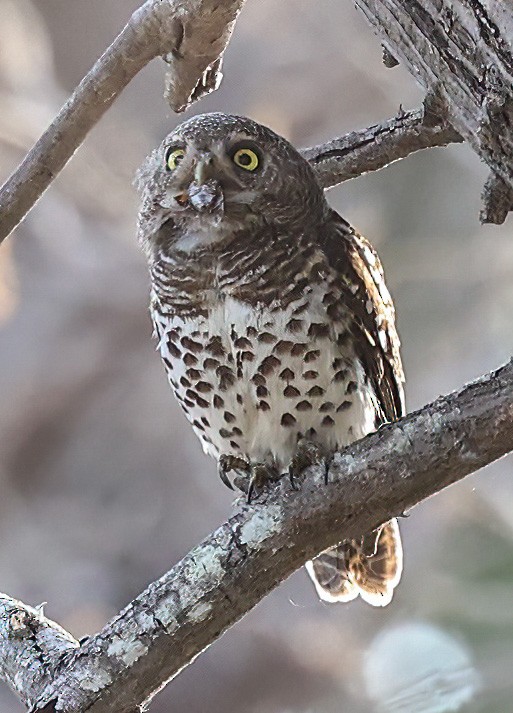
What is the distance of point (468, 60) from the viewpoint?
4.92 ft

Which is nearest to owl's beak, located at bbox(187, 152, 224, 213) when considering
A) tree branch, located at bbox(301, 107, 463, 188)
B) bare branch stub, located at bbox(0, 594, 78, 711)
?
tree branch, located at bbox(301, 107, 463, 188)

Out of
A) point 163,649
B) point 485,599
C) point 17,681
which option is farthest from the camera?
point 485,599

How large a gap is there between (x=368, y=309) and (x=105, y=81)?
0.78m

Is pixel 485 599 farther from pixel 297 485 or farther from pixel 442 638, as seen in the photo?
pixel 297 485

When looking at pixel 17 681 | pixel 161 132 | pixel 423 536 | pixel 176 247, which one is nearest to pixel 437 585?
pixel 423 536

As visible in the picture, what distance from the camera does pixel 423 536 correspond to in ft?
16.7

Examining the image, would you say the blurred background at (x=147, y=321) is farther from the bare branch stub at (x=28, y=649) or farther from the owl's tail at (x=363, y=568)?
the bare branch stub at (x=28, y=649)

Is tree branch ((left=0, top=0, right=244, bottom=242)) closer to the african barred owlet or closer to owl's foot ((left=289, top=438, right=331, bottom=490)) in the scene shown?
the african barred owlet

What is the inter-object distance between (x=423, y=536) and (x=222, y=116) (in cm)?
321

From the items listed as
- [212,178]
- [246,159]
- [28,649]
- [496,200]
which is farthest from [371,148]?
[28,649]

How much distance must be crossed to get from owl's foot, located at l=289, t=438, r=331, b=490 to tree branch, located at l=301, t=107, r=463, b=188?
2.25ft

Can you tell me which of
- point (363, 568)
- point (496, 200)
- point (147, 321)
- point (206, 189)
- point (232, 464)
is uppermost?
point (147, 321)

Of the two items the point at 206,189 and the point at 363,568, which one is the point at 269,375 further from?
the point at 363,568

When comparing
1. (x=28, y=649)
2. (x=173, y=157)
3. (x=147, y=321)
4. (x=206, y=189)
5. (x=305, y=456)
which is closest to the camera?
(x=28, y=649)
